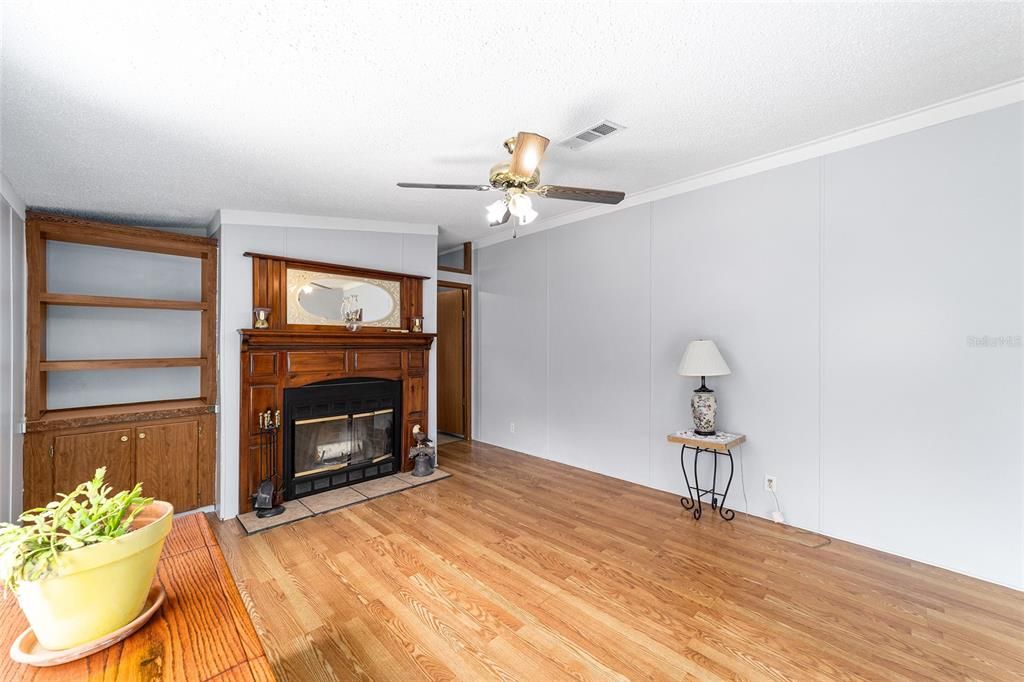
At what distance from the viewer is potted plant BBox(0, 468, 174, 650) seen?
0.84 metres

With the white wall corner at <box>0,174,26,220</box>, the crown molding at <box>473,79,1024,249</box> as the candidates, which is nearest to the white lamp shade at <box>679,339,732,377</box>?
the crown molding at <box>473,79,1024,249</box>

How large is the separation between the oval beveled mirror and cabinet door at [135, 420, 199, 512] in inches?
48.7

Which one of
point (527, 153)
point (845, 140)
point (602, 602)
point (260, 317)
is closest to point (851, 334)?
point (845, 140)

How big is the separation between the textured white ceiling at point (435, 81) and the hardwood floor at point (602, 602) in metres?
2.58

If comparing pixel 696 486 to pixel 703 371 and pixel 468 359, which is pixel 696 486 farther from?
pixel 468 359

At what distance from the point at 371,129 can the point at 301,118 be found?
14.3 inches

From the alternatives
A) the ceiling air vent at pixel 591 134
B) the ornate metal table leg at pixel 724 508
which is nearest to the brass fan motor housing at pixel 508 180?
the ceiling air vent at pixel 591 134

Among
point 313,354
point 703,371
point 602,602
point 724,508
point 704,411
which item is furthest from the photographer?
point 313,354

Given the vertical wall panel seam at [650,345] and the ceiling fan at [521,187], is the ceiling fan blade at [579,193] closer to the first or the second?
the ceiling fan at [521,187]

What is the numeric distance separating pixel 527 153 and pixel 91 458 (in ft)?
12.5

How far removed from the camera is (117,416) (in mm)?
3322

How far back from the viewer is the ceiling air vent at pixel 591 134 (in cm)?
252

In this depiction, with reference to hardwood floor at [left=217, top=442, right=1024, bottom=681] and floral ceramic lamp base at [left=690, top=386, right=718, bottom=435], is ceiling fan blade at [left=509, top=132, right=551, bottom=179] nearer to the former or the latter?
floral ceramic lamp base at [left=690, top=386, right=718, bottom=435]

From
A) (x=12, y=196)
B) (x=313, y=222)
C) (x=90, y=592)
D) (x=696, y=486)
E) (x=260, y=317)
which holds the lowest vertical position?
(x=696, y=486)
